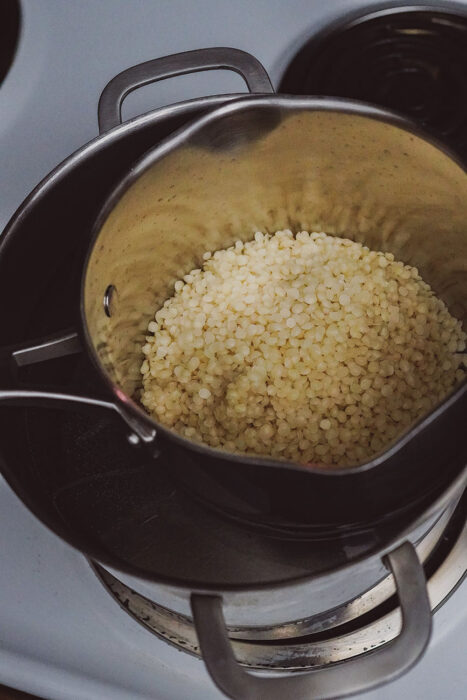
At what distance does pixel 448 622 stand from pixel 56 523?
38 cm

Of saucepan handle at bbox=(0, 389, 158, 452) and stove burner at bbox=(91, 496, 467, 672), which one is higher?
saucepan handle at bbox=(0, 389, 158, 452)

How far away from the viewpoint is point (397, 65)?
0.92 m

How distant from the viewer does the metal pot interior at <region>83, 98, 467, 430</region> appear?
0.74 metres

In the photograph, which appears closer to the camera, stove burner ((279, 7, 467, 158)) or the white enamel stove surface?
the white enamel stove surface

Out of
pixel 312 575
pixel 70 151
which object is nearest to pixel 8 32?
pixel 70 151

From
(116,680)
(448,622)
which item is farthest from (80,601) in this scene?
(448,622)

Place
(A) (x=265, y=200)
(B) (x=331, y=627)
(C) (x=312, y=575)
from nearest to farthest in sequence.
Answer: (C) (x=312, y=575) < (B) (x=331, y=627) < (A) (x=265, y=200)

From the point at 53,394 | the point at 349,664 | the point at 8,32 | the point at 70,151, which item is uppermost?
the point at 8,32

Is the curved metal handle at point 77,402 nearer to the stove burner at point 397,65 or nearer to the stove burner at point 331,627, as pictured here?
the stove burner at point 331,627

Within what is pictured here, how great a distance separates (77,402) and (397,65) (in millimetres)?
580

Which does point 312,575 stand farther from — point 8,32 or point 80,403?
point 8,32

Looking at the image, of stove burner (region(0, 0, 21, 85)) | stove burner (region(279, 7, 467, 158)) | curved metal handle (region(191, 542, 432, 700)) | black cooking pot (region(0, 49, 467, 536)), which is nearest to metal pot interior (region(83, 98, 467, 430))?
black cooking pot (region(0, 49, 467, 536))

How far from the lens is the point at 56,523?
635 mm

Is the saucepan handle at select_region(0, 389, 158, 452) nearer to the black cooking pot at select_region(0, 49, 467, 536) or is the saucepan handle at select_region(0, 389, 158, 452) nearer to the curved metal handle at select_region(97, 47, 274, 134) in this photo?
the black cooking pot at select_region(0, 49, 467, 536)
